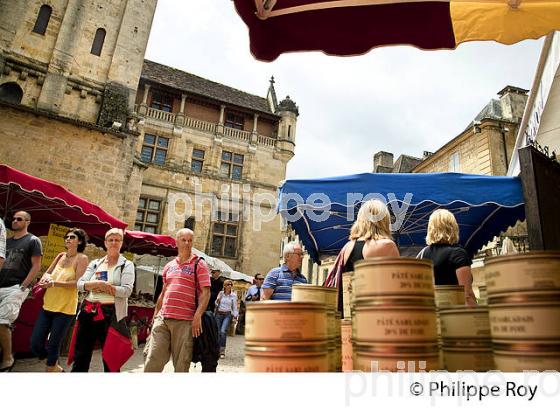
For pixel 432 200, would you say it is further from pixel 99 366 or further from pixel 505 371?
pixel 99 366

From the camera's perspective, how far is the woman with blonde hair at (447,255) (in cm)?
260

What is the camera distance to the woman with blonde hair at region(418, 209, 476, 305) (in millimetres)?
2602

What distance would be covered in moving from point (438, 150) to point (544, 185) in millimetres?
18691

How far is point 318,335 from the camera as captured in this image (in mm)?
1018

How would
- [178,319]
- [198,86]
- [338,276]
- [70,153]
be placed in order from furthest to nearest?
[198,86]
[70,153]
[178,319]
[338,276]

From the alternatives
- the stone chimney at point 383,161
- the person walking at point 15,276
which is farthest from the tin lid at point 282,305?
the stone chimney at point 383,161

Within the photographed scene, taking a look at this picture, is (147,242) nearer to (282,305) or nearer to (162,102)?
(282,305)

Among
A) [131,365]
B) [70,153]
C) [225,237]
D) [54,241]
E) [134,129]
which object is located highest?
[134,129]

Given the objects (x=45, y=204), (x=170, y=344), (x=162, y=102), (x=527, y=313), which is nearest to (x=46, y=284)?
(x=170, y=344)

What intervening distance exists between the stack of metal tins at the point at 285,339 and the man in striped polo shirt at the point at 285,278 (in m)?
2.96

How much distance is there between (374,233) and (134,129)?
47.9 ft

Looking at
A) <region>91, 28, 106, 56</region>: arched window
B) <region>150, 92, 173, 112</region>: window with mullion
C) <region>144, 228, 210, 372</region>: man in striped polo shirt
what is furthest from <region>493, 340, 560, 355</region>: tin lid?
<region>150, 92, 173, 112</region>: window with mullion

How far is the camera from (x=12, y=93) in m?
13.1

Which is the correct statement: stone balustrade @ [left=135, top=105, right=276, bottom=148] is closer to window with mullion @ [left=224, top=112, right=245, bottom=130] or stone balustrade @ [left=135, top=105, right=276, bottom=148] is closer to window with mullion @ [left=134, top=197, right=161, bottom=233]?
window with mullion @ [left=224, top=112, right=245, bottom=130]
